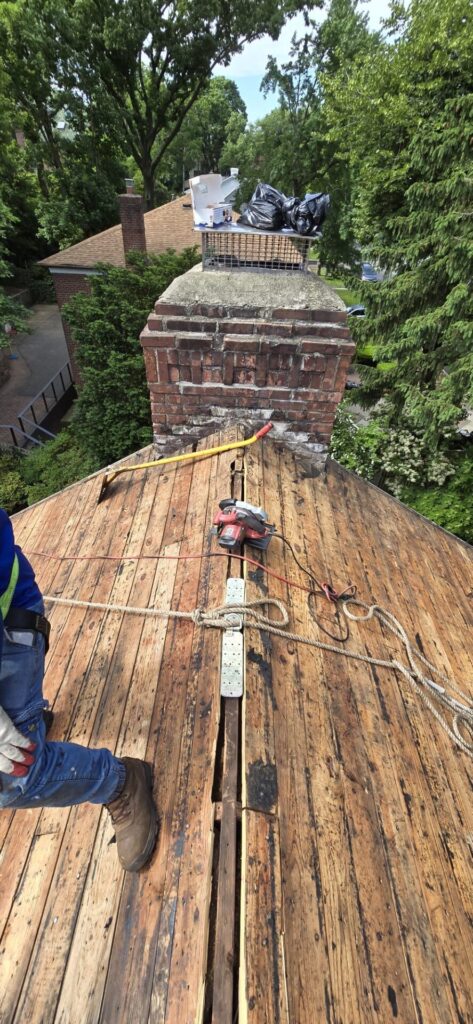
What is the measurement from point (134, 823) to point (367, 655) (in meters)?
1.08

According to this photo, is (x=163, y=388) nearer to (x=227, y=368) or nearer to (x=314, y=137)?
(x=227, y=368)

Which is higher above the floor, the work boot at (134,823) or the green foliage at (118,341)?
the work boot at (134,823)

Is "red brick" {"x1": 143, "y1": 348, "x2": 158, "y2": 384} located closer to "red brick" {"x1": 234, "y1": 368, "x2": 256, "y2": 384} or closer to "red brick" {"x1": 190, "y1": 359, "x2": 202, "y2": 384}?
"red brick" {"x1": 190, "y1": 359, "x2": 202, "y2": 384}

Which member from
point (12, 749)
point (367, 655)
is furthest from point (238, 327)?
point (12, 749)

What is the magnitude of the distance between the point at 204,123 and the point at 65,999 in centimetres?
3785

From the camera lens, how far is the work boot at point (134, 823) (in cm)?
136

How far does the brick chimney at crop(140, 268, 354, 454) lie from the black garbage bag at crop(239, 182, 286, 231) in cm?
50

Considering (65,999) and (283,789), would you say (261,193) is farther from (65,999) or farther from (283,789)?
(65,999)

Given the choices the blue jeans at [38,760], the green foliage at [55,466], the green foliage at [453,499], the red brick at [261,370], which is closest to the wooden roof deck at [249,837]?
the blue jeans at [38,760]

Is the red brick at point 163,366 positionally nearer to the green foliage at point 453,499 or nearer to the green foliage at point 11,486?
the green foliage at point 453,499

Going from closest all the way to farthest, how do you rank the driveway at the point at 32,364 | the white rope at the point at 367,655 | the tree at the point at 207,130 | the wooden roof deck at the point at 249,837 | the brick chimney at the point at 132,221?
the wooden roof deck at the point at 249,837
the white rope at the point at 367,655
the brick chimney at the point at 132,221
the driveway at the point at 32,364
the tree at the point at 207,130

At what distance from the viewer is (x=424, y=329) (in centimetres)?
813

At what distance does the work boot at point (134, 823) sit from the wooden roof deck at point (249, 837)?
0.13ft

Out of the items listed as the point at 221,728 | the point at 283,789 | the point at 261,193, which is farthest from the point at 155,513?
the point at 261,193
